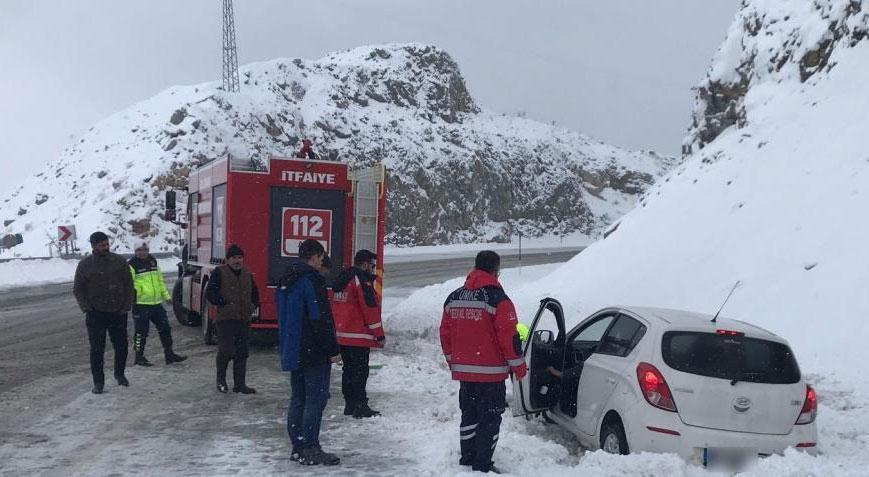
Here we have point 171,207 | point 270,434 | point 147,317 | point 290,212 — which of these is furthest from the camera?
point 171,207

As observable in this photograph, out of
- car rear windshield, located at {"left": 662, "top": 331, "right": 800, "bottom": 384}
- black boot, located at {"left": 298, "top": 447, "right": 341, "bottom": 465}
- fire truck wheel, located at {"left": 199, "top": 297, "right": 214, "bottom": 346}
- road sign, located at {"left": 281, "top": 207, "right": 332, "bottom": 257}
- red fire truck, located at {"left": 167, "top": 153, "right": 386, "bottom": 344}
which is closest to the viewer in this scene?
car rear windshield, located at {"left": 662, "top": 331, "right": 800, "bottom": 384}

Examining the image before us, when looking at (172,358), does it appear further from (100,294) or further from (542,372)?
(542,372)

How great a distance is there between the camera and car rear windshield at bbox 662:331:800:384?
5.65 metres

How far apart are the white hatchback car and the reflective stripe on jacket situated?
6557mm

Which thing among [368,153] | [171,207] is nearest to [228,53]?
[368,153]

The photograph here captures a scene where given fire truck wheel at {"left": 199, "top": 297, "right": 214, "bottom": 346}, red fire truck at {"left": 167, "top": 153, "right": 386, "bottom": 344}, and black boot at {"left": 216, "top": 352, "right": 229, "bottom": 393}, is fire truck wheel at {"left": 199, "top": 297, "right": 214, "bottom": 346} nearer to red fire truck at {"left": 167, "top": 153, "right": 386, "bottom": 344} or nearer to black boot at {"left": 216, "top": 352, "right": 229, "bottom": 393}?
red fire truck at {"left": 167, "top": 153, "right": 386, "bottom": 344}

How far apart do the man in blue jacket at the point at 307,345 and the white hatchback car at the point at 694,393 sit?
7.21 ft

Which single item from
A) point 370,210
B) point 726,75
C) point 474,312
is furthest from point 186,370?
point 726,75

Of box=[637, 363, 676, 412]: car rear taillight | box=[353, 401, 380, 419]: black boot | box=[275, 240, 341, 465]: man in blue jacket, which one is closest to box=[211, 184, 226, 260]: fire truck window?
box=[353, 401, 380, 419]: black boot

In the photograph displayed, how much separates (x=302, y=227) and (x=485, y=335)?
23.5 feet

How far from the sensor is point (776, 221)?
13148mm

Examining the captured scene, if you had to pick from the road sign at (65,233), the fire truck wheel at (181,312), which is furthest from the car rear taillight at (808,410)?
the road sign at (65,233)

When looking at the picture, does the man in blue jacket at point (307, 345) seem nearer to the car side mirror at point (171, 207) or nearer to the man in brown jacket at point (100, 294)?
the man in brown jacket at point (100, 294)

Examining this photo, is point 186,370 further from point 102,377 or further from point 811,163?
point 811,163
